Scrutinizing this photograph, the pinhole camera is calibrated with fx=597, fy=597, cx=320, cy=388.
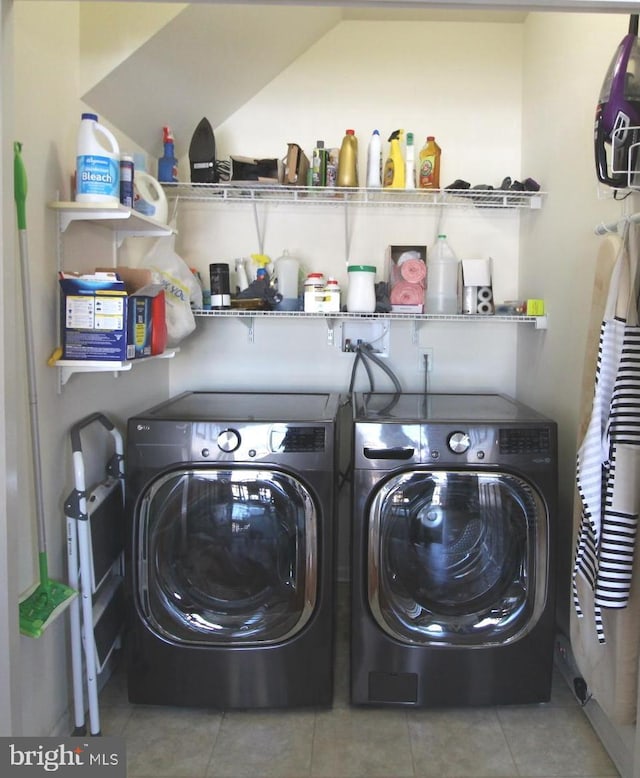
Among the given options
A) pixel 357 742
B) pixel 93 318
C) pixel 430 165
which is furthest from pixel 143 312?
pixel 357 742

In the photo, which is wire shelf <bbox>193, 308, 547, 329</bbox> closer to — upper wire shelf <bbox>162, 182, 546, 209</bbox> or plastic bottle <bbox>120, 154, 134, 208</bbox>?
upper wire shelf <bbox>162, 182, 546, 209</bbox>

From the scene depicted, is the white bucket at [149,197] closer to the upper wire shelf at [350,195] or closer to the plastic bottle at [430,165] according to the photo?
the upper wire shelf at [350,195]

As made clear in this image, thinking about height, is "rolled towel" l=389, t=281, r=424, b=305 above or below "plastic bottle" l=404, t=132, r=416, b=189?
below

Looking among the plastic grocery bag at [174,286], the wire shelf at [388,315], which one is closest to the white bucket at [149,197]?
the plastic grocery bag at [174,286]

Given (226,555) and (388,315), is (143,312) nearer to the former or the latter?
(226,555)

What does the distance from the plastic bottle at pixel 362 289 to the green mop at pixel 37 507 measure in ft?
4.26

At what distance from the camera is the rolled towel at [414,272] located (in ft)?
8.23

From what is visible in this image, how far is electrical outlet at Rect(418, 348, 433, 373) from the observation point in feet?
9.31

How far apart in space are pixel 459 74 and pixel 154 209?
5.21 feet

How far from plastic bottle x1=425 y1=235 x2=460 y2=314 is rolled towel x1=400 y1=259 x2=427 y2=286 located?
12cm

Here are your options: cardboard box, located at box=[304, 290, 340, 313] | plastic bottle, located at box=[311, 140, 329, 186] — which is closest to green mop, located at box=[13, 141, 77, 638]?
cardboard box, located at box=[304, 290, 340, 313]

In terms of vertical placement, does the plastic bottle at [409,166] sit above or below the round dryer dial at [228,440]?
above

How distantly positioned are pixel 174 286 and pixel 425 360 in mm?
1219

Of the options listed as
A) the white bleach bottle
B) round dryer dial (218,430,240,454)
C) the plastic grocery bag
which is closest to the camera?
the white bleach bottle
